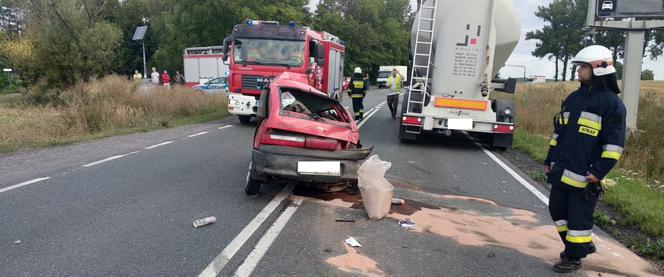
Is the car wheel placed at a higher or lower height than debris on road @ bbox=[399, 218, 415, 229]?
higher

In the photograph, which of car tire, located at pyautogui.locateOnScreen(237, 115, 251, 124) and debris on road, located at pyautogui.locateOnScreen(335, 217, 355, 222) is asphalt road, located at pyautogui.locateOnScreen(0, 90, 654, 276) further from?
car tire, located at pyautogui.locateOnScreen(237, 115, 251, 124)

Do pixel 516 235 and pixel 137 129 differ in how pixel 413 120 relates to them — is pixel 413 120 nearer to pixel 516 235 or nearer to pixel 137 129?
pixel 516 235

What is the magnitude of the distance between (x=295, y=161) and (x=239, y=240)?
1.32 metres

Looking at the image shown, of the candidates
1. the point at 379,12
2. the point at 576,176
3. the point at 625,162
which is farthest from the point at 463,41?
the point at 379,12

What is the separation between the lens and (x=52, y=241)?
15.0 feet

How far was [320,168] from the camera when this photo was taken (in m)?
5.79

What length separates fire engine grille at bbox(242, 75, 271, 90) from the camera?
46.5 ft

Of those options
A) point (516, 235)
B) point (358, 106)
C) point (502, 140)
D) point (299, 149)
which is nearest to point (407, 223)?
point (516, 235)

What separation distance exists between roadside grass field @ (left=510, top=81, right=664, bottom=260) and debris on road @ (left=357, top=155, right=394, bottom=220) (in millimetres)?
2510

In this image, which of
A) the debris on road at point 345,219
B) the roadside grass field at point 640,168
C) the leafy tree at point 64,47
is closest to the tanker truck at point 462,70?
the roadside grass field at point 640,168

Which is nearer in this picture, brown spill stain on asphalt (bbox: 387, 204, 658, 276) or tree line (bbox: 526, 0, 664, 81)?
brown spill stain on asphalt (bbox: 387, 204, 658, 276)

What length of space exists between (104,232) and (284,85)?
2.84 metres

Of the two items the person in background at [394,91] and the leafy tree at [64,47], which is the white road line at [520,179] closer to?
the person in background at [394,91]

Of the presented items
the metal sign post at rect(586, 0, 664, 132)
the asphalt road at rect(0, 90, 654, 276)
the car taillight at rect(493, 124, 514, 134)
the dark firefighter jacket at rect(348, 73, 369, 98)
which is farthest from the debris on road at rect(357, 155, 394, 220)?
the dark firefighter jacket at rect(348, 73, 369, 98)
